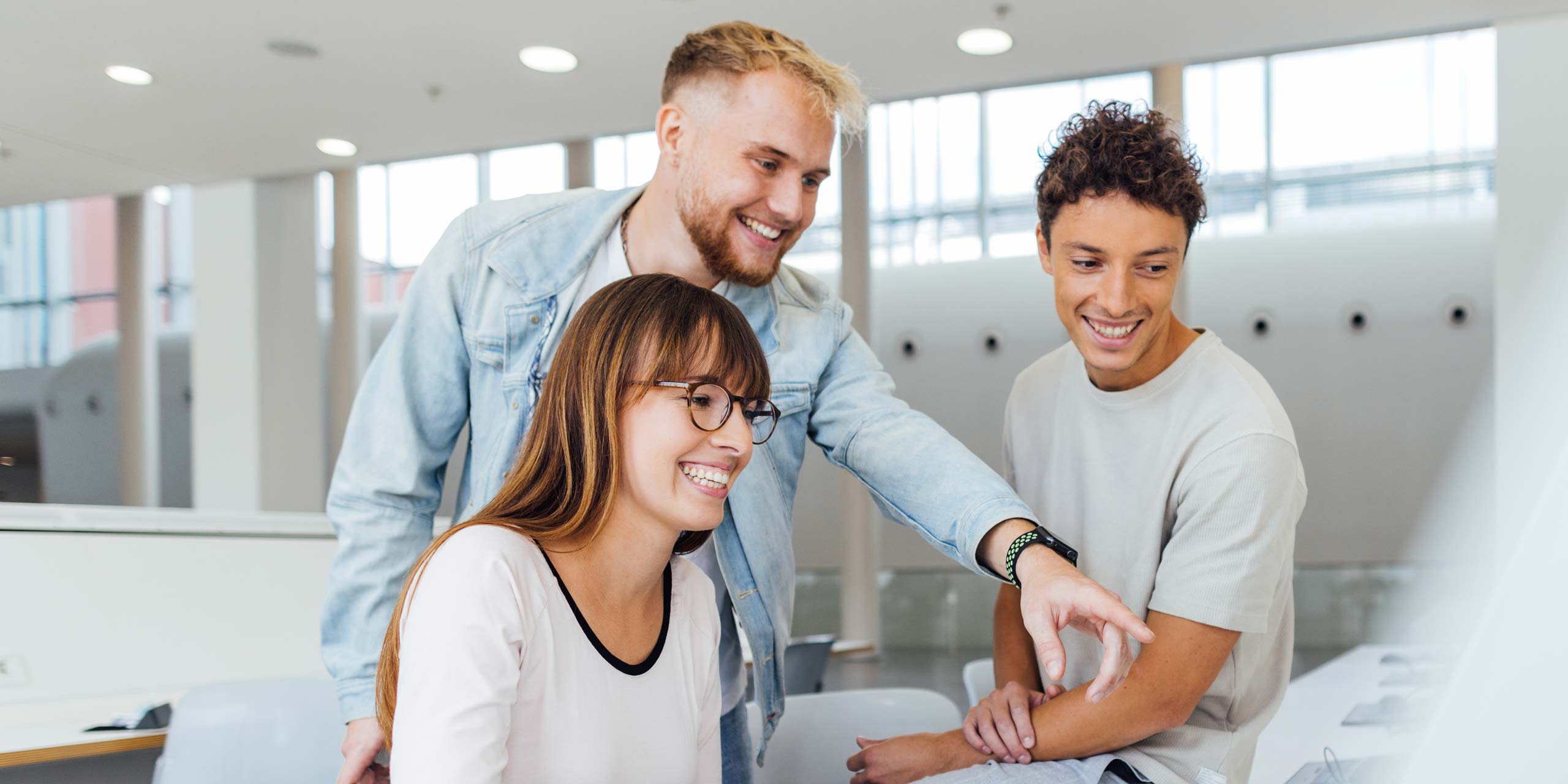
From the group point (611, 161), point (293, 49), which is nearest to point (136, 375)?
point (611, 161)

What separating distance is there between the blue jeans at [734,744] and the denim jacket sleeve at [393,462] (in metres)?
0.52

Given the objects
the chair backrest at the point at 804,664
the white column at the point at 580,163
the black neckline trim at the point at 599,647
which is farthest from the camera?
the white column at the point at 580,163

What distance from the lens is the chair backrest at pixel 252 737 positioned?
220 cm

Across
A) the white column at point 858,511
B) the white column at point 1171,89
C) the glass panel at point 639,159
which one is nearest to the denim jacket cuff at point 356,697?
the white column at point 1171,89

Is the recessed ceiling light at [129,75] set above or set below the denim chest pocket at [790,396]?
above

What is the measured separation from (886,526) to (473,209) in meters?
11.9

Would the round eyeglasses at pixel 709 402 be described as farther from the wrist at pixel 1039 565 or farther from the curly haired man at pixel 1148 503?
the curly haired man at pixel 1148 503

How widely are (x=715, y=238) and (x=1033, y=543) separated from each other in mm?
641

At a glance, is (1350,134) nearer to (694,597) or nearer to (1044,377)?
(1044,377)

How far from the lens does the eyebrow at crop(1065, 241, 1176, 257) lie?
165cm

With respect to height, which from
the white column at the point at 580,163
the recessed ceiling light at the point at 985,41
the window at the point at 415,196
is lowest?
the white column at the point at 580,163

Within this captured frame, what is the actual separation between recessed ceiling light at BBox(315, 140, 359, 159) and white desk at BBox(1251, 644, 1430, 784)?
21.9 ft

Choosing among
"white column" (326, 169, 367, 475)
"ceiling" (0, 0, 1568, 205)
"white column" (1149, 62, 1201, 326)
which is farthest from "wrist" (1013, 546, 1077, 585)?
"white column" (326, 169, 367, 475)

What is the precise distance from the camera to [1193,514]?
62.0 inches
